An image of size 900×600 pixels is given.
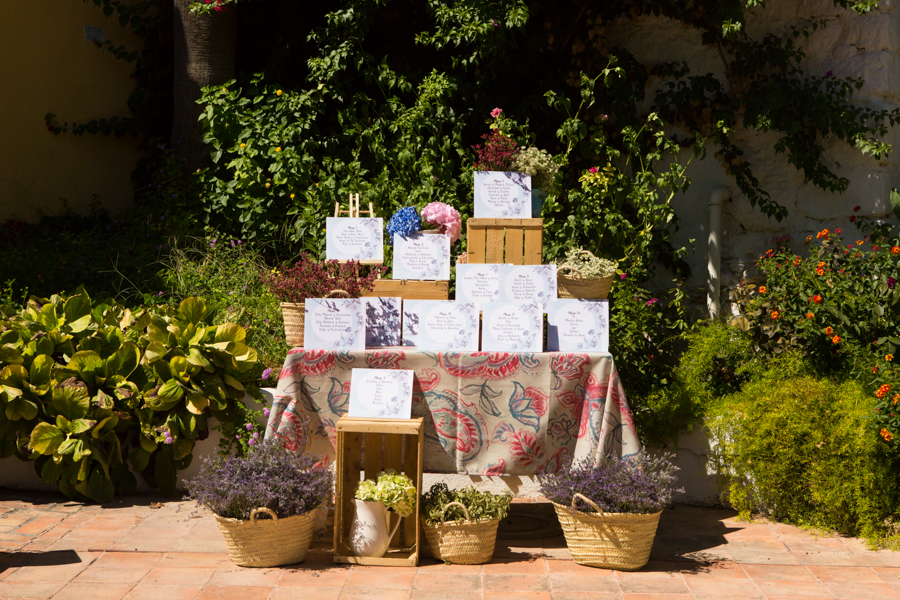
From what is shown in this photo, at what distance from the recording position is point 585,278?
3678 mm

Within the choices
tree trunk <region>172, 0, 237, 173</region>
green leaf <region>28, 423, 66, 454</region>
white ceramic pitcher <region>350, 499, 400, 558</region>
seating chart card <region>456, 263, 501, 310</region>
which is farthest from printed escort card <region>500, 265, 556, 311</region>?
tree trunk <region>172, 0, 237, 173</region>

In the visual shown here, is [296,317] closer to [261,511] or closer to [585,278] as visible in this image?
[261,511]

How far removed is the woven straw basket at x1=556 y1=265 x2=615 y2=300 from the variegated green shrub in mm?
1653

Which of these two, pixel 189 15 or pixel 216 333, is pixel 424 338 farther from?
pixel 189 15

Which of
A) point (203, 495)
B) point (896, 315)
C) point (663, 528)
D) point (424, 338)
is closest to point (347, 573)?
point (203, 495)

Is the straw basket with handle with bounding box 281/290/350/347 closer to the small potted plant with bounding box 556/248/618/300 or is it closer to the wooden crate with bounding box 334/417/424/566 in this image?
the wooden crate with bounding box 334/417/424/566

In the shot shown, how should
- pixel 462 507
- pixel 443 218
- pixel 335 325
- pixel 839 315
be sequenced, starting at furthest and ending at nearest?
1. pixel 443 218
2. pixel 839 315
3. pixel 335 325
4. pixel 462 507

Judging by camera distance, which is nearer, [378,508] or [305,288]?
[378,508]

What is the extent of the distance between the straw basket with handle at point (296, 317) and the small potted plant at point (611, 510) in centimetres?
135

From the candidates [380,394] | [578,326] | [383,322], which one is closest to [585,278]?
[578,326]

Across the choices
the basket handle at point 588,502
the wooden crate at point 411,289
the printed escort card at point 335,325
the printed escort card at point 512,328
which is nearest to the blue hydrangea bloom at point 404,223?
the wooden crate at point 411,289

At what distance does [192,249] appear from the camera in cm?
544

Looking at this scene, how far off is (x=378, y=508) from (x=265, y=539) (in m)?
0.49

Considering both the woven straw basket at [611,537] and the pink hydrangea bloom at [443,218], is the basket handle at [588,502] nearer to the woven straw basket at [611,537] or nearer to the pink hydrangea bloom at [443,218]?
the woven straw basket at [611,537]
